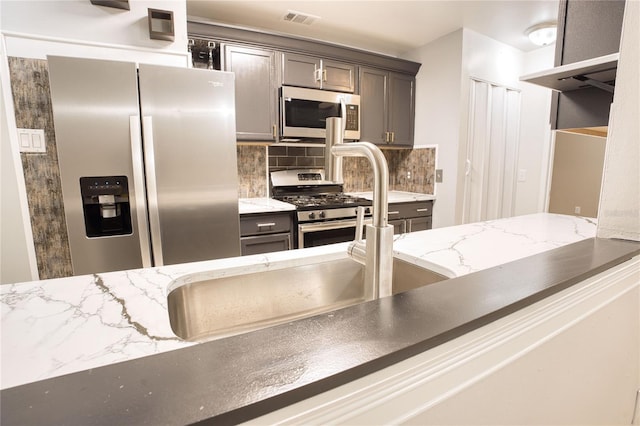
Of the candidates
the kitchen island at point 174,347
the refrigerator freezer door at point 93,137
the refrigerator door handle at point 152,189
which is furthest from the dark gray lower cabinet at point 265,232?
the kitchen island at point 174,347

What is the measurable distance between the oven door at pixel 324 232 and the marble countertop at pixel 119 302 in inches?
49.9

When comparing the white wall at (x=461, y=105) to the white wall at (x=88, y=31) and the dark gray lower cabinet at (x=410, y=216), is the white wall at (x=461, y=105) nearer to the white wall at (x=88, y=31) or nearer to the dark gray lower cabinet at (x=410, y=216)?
the dark gray lower cabinet at (x=410, y=216)

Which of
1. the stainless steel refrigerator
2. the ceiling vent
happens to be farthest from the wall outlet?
the ceiling vent

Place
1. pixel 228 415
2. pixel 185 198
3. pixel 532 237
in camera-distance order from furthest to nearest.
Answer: pixel 185 198 → pixel 532 237 → pixel 228 415

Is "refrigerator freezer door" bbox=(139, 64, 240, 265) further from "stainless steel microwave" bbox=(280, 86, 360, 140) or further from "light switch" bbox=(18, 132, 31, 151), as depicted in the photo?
"stainless steel microwave" bbox=(280, 86, 360, 140)

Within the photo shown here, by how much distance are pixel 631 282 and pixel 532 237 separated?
12.6 inches

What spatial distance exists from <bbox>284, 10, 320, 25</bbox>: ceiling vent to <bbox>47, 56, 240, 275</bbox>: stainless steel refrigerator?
3.50 ft

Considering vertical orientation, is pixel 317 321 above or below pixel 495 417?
above

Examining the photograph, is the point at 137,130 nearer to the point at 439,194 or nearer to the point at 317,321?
the point at 317,321

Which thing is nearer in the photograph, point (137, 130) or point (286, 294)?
point (286, 294)

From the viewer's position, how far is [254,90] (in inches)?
102

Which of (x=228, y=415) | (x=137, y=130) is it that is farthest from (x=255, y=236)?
(x=228, y=415)

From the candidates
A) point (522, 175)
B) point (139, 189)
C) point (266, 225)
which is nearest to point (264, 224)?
point (266, 225)

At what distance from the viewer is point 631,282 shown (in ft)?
3.44
